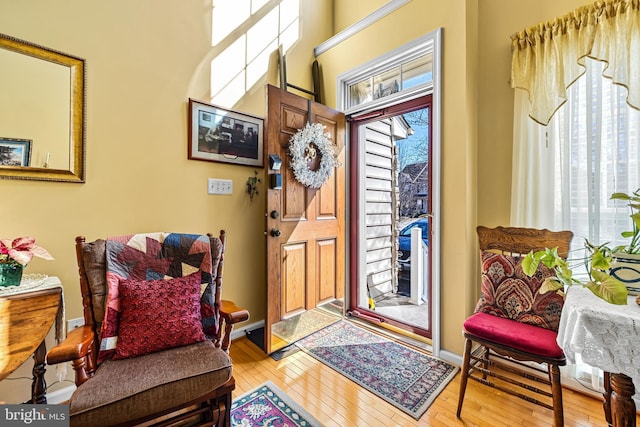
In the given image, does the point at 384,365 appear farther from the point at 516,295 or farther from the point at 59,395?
the point at 59,395

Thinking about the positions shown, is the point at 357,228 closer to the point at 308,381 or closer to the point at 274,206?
the point at 274,206

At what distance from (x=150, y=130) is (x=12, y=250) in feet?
3.28

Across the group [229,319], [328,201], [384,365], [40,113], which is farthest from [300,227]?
[40,113]

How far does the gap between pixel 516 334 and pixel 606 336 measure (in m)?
0.48

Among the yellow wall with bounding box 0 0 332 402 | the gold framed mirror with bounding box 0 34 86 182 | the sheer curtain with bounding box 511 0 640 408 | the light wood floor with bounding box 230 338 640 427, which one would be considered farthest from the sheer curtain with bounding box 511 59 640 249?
the gold framed mirror with bounding box 0 34 86 182

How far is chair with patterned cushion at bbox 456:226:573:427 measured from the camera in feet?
4.48

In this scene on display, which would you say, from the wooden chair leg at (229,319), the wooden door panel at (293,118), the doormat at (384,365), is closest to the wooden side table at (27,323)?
the wooden chair leg at (229,319)

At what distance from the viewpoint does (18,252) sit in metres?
1.29

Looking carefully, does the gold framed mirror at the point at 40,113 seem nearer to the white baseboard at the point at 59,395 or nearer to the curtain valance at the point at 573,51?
the white baseboard at the point at 59,395

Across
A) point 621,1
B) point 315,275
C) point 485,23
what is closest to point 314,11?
point 485,23

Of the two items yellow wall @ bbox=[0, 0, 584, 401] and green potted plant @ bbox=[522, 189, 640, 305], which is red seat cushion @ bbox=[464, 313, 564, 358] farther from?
yellow wall @ bbox=[0, 0, 584, 401]

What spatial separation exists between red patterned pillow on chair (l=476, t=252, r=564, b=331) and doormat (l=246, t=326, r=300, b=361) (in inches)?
55.4

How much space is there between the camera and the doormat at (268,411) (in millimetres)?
1508

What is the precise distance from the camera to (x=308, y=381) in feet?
6.12
